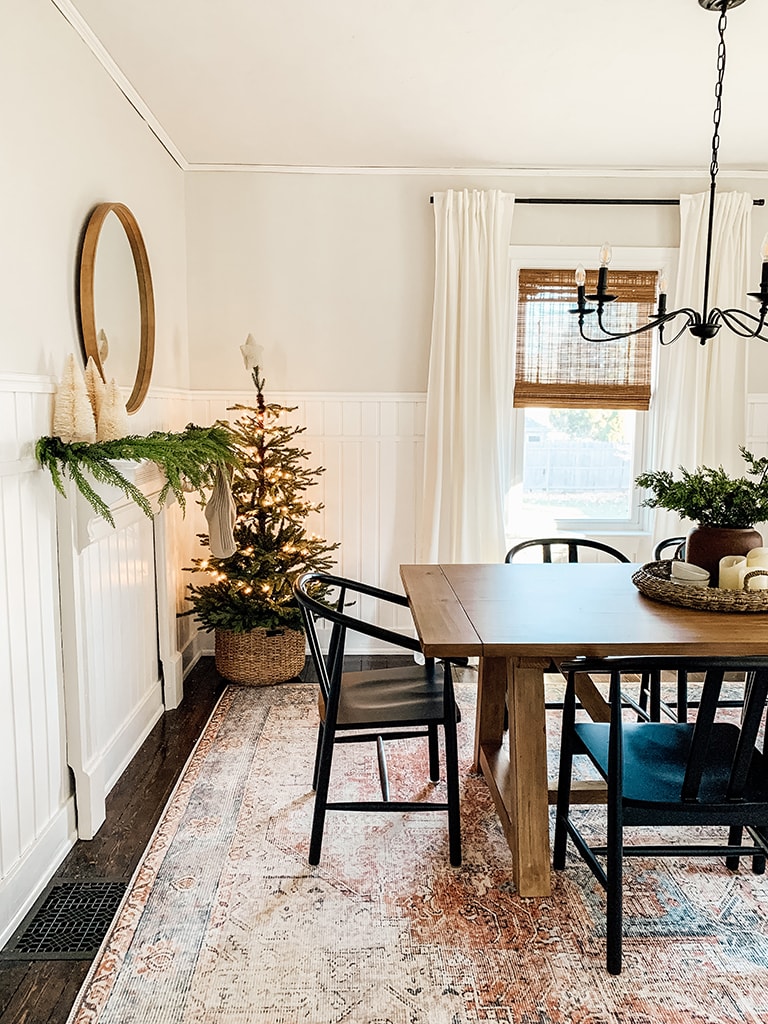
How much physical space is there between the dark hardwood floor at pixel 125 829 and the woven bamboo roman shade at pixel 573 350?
5.66 ft

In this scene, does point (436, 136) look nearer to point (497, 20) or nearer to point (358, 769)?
point (497, 20)

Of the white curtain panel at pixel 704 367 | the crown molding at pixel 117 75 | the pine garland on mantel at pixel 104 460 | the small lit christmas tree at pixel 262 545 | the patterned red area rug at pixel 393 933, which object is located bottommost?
the patterned red area rug at pixel 393 933

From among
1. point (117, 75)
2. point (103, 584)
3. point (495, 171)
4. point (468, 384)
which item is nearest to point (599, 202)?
point (495, 171)

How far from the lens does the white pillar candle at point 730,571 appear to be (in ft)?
8.01

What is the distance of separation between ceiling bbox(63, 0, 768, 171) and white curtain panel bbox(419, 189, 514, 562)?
0.32m

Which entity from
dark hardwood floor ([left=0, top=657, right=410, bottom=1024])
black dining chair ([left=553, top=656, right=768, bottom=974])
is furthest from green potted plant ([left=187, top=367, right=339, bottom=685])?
black dining chair ([left=553, top=656, right=768, bottom=974])

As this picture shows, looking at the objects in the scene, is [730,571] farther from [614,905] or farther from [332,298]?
[332,298]

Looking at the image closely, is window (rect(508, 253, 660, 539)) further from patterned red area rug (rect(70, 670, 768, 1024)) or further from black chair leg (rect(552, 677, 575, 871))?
black chair leg (rect(552, 677, 575, 871))

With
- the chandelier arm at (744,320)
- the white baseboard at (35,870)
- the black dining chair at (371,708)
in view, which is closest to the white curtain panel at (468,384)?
the chandelier arm at (744,320)

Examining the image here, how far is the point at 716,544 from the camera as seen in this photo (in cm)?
250

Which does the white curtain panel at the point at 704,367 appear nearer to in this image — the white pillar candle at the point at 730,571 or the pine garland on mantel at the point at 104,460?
the white pillar candle at the point at 730,571

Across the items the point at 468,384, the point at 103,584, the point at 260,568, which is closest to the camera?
the point at 103,584

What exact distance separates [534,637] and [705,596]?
651 mm

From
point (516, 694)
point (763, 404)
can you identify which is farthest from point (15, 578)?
point (763, 404)
